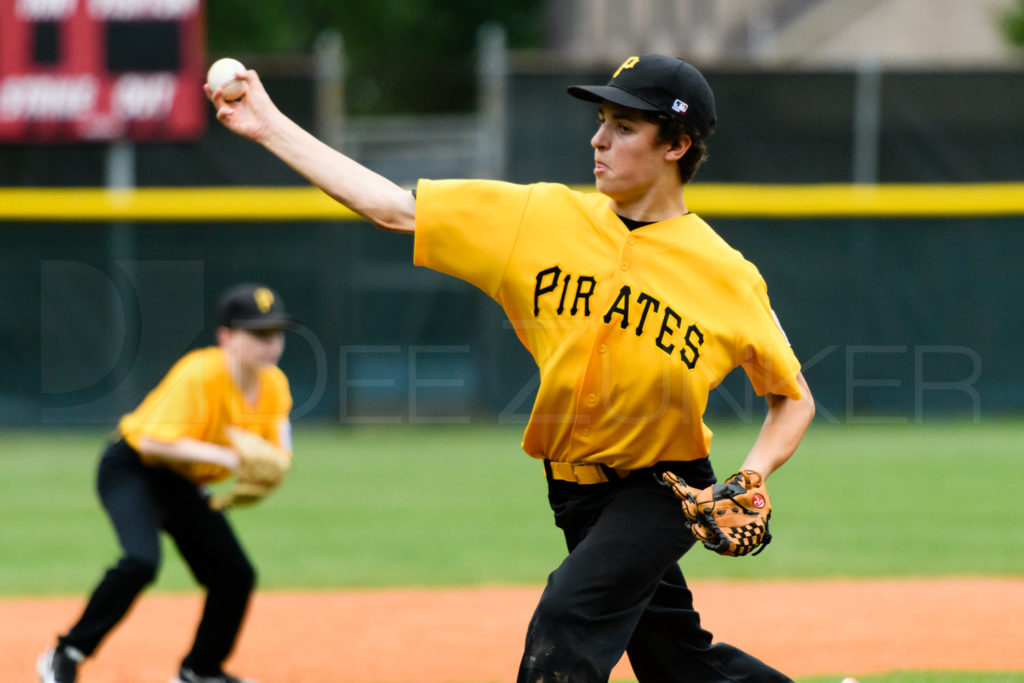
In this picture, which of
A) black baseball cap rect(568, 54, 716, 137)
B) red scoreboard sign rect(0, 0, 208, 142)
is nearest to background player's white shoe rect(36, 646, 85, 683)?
black baseball cap rect(568, 54, 716, 137)

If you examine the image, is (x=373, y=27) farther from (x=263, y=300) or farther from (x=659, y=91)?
(x=659, y=91)

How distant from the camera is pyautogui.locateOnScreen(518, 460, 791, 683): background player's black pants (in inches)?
125

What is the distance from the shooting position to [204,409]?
512 cm

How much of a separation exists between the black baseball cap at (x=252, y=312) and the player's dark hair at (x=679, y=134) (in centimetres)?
223

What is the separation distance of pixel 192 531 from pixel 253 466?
0.34 metres

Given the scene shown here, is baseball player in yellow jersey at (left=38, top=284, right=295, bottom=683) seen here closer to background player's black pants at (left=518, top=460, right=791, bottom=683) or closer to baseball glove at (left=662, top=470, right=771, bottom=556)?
background player's black pants at (left=518, top=460, right=791, bottom=683)

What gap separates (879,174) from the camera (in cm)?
1477

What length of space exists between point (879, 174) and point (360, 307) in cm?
610

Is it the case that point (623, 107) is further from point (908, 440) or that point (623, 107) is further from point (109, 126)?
point (109, 126)

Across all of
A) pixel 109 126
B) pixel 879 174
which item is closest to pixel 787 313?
pixel 879 174

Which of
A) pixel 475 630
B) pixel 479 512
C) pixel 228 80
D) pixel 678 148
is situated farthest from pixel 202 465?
pixel 479 512

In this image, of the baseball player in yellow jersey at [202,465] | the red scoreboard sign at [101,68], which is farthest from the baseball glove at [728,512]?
the red scoreboard sign at [101,68]

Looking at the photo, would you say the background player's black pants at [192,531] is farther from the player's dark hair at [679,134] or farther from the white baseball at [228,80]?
the player's dark hair at [679,134]

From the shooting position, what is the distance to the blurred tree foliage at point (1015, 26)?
20375 mm
